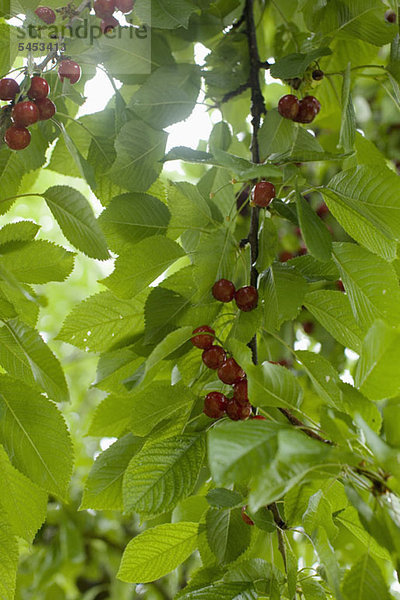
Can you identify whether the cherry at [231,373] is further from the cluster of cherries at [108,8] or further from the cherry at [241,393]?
the cluster of cherries at [108,8]

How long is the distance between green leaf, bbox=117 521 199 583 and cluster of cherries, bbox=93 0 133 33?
91cm

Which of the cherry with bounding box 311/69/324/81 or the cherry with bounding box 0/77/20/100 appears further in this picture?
the cherry with bounding box 311/69/324/81

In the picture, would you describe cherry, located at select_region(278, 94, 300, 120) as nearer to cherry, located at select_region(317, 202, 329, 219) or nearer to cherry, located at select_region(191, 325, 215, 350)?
cherry, located at select_region(191, 325, 215, 350)

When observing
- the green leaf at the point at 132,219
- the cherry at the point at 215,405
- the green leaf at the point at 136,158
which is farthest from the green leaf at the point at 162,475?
the green leaf at the point at 136,158

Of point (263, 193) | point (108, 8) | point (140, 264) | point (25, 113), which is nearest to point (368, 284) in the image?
point (263, 193)

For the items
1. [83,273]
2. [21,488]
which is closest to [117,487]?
[21,488]

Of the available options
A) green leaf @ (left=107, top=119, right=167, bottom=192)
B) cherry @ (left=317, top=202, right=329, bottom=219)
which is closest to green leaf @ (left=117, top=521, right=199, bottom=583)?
green leaf @ (left=107, top=119, right=167, bottom=192)

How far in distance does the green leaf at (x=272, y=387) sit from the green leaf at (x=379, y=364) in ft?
0.25

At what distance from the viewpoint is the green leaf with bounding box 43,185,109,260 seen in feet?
3.19

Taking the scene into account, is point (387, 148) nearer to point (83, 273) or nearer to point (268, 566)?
point (83, 273)

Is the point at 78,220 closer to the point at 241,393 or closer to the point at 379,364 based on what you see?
the point at 241,393

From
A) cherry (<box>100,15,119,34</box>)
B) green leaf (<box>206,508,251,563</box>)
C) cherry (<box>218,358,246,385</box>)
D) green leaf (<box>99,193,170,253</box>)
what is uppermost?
cherry (<box>100,15,119,34</box>)

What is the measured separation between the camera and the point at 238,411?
0.87 meters

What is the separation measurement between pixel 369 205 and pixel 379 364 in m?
0.31
